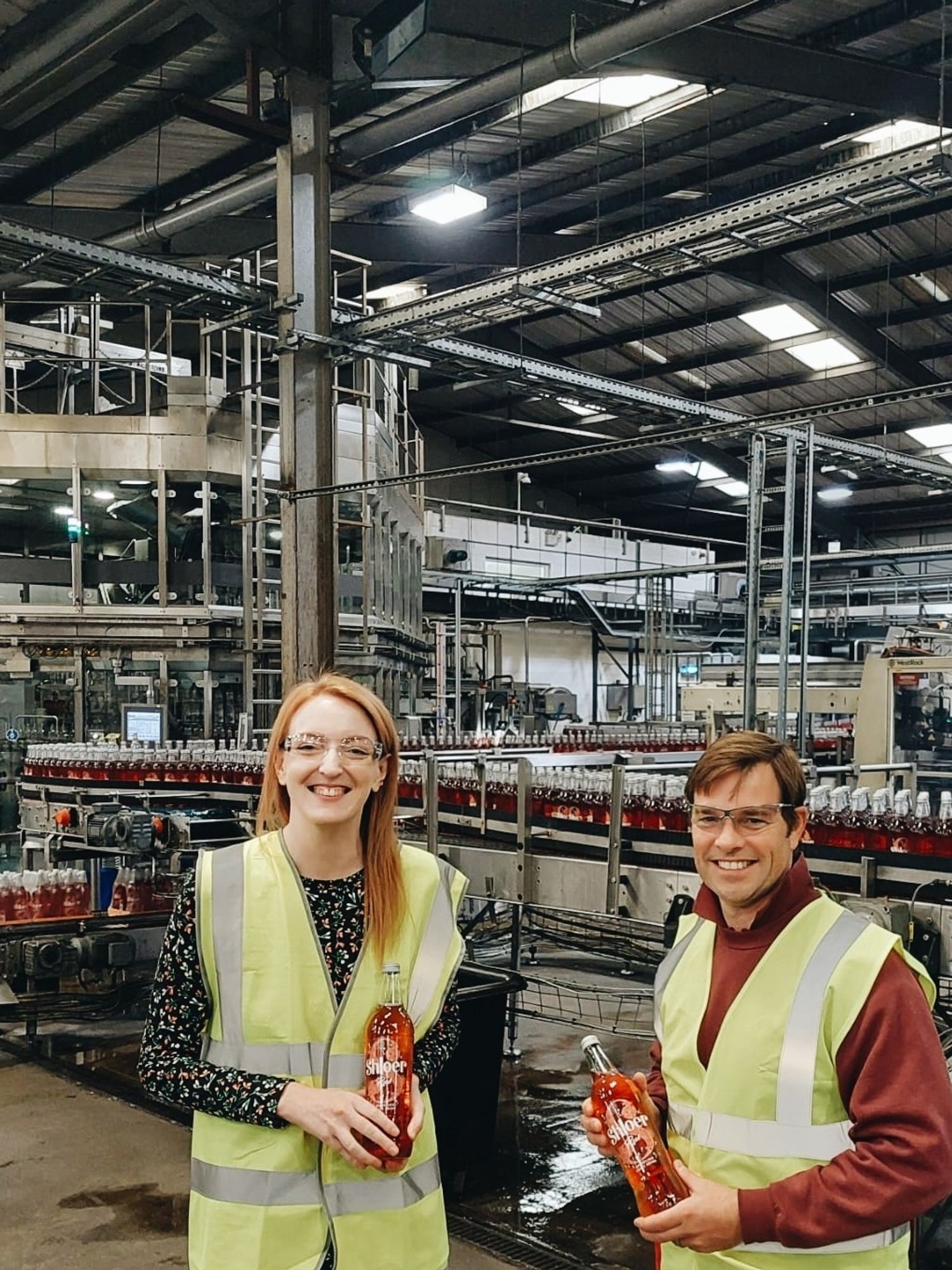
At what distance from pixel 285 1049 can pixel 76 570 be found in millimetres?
9595

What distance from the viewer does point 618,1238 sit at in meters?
3.49

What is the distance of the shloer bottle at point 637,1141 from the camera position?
1383 millimetres

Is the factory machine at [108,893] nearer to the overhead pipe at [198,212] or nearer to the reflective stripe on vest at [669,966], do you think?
the reflective stripe on vest at [669,966]

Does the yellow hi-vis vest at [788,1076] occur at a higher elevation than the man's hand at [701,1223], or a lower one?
higher

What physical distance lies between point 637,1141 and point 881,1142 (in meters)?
0.28

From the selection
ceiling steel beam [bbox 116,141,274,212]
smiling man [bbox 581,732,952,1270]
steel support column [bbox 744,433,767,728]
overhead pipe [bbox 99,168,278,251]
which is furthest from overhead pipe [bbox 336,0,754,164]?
smiling man [bbox 581,732,952,1270]

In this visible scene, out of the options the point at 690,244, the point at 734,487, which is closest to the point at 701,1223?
the point at 690,244

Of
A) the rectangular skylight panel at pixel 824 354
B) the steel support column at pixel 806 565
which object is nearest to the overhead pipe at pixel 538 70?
the steel support column at pixel 806 565

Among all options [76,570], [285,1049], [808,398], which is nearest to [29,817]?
[76,570]

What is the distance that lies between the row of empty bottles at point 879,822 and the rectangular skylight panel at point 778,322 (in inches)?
371

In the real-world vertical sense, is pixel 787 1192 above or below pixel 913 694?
below

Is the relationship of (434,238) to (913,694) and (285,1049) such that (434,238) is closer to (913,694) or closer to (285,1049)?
(913,694)

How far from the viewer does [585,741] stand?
940 centimetres

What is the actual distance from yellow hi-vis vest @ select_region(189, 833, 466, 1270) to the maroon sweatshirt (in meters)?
0.53
